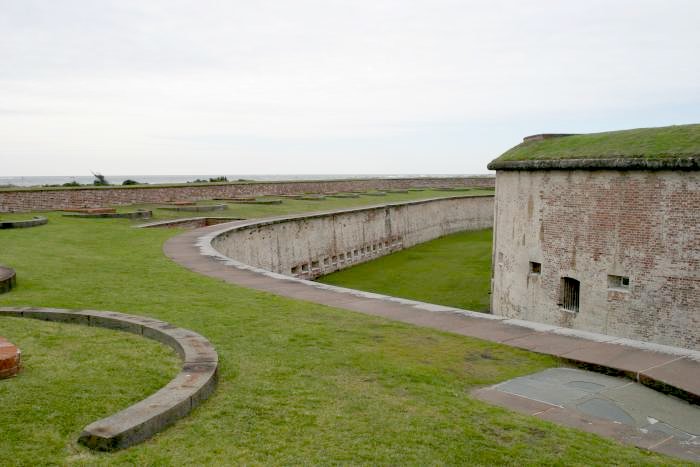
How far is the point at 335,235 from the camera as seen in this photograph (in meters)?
24.7

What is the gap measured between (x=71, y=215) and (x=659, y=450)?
807 inches

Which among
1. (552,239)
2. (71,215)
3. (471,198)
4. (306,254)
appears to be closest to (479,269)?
(306,254)

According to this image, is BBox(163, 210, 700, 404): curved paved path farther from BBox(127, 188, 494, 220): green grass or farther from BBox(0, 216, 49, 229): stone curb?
BBox(127, 188, 494, 220): green grass

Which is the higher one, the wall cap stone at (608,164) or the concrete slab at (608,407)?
the wall cap stone at (608,164)

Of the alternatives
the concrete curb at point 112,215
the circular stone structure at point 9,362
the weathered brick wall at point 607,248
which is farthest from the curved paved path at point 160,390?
the concrete curb at point 112,215

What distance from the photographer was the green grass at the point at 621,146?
515 inches

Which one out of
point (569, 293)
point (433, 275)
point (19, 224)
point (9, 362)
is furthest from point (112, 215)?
point (9, 362)

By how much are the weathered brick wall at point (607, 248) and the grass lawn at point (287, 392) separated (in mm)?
7764

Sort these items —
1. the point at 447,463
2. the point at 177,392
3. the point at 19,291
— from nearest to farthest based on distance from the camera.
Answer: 1. the point at 447,463
2. the point at 177,392
3. the point at 19,291

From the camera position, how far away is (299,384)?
17.3ft

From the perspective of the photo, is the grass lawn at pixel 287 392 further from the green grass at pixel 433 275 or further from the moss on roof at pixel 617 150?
the green grass at pixel 433 275

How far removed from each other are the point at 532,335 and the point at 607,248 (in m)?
7.69

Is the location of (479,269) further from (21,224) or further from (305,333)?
(305,333)

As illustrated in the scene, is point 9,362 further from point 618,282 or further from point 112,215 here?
point 112,215
